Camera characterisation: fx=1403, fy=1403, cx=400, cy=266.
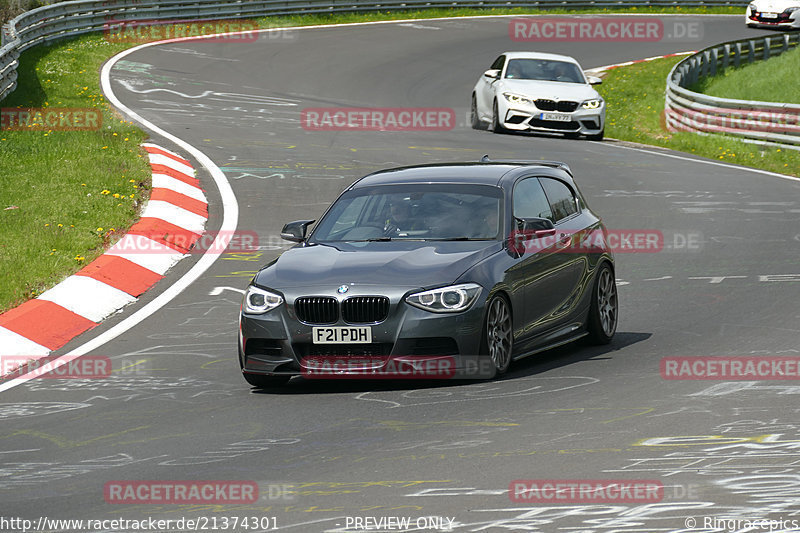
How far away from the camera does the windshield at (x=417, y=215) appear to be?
10.1 m

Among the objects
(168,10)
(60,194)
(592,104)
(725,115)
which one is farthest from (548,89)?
(168,10)

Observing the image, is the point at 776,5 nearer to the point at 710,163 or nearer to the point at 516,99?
the point at 516,99

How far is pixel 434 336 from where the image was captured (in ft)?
29.6

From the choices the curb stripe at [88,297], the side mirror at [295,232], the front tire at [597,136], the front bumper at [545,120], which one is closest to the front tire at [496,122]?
the front bumper at [545,120]

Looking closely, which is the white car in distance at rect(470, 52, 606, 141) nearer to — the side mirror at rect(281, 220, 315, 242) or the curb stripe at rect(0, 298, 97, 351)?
the curb stripe at rect(0, 298, 97, 351)

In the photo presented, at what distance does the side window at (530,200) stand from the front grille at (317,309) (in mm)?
1906

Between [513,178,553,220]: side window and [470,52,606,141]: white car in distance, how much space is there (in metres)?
14.1

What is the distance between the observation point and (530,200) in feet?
35.2

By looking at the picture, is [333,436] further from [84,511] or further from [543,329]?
[543,329]

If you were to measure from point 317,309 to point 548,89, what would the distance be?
16.7m

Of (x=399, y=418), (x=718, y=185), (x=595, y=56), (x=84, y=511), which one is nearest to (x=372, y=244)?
(x=399, y=418)

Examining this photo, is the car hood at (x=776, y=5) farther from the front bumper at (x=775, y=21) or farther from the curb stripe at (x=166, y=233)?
the curb stripe at (x=166, y=233)

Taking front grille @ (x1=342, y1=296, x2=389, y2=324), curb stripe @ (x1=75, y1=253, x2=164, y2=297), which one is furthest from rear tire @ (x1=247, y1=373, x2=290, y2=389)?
curb stripe @ (x1=75, y1=253, x2=164, y2=297)

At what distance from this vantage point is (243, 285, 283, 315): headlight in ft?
30.5
